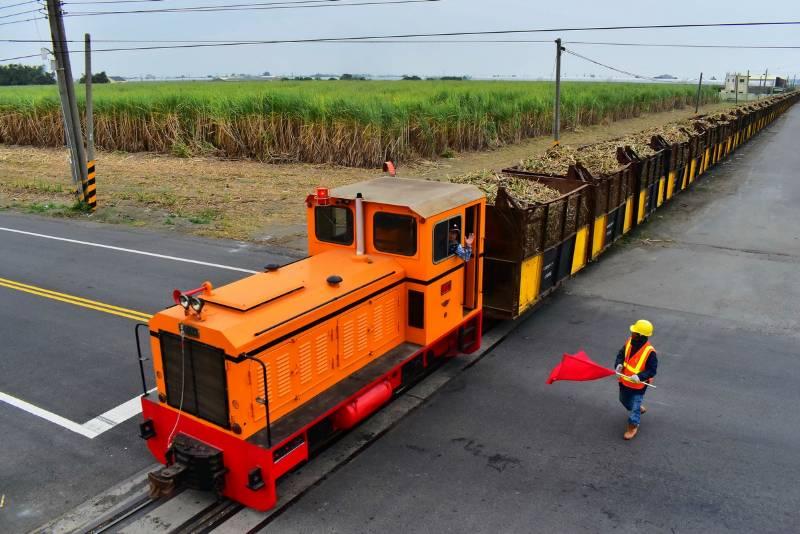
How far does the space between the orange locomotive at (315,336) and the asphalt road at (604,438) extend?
73cm

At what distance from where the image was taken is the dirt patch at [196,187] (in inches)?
714

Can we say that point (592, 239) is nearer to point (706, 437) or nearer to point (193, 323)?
point (706, 437)

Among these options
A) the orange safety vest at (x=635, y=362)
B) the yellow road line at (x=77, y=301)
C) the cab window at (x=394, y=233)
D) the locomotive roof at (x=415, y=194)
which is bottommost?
the yellow road line at (x=77, y=301)

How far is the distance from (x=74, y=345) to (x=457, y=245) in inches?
263

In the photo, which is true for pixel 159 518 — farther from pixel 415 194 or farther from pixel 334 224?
pixel 415 194

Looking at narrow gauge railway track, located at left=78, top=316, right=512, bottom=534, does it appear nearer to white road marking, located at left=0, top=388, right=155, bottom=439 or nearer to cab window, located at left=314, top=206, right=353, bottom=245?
white road marking, located at left=0, top=388, right=155, bottom=439

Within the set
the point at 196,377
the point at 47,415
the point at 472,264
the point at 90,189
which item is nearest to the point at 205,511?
the point at 196,377

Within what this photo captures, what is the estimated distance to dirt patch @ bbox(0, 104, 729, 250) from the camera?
714 inches

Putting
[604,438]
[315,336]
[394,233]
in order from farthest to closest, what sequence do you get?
[394,233], [604,438], [315,336]

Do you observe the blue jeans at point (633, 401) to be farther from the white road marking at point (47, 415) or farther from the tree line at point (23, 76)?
the tree line at point (23, 76)

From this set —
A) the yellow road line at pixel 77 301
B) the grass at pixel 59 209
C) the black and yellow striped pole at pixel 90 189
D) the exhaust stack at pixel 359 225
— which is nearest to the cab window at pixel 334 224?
the exhaust stack at pixel 359 225

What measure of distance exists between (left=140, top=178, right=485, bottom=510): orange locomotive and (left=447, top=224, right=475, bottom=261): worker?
3 cm

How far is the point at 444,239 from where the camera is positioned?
7820mm

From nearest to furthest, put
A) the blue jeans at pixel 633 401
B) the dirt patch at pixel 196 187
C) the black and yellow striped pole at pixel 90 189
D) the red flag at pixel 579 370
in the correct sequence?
the blue jeans at pixel 633 401
the red flag at pixel 579 370
the dirt patch at pixel 196 187
the black and yellow striped pole at pixel 90 189
